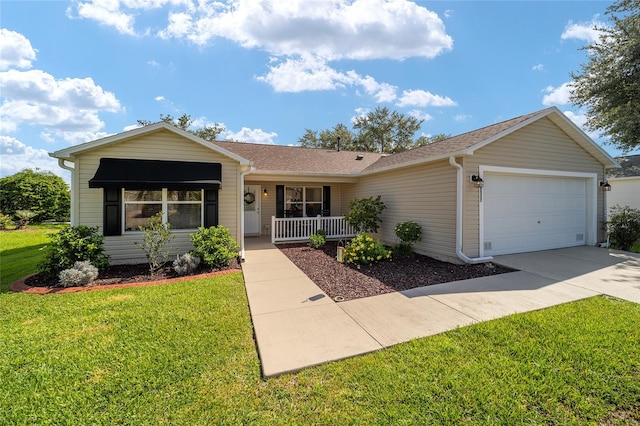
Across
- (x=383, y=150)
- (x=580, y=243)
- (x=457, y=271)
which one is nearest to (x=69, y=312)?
(x=457, y=271)

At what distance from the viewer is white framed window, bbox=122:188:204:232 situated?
24.1 feet

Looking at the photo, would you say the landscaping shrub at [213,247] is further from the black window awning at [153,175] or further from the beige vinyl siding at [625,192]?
the beige vinyl siding at [625,192]

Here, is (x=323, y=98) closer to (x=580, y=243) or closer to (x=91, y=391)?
(x=580, y=243)

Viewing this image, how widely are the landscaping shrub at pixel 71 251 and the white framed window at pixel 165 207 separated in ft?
3.90

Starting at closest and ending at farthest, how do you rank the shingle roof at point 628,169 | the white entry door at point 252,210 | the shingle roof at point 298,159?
the shingle roof at point 298,159, the white entry door at point 252,210, the shingle roof at point 628,169

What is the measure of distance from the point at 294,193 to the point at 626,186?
674 inches

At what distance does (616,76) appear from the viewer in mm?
11039

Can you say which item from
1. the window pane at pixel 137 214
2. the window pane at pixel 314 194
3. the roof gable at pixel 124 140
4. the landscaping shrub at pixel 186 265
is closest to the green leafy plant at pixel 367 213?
the window pane at pixel 314 194

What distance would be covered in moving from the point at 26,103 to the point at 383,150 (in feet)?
90.4

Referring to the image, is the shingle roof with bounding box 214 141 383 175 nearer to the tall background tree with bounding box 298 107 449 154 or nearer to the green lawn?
the green lawn

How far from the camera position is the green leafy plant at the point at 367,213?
32.3ft

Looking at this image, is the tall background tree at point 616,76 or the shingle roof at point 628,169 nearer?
the tall background tree at point 616,76

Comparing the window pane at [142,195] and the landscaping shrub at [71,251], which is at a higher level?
the window pane at [142,195]

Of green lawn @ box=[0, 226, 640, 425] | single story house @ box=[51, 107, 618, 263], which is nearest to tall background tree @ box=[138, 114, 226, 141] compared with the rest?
A: single story house @ box=[51, 107, 618, 263]
